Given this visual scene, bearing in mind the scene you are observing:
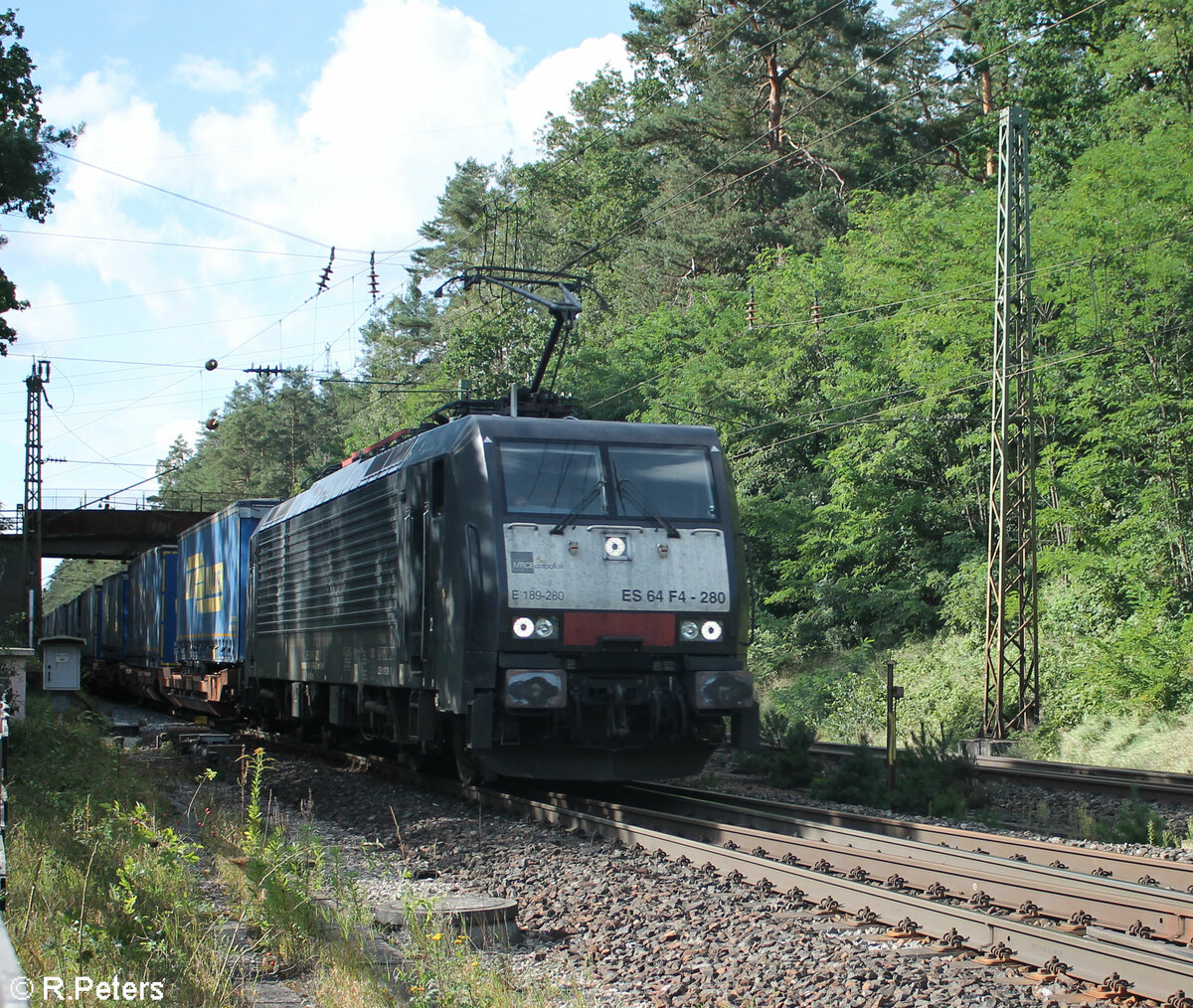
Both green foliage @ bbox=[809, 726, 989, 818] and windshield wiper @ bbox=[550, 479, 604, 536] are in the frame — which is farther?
green foliage @ bbox=[809, 726, 989, 818]

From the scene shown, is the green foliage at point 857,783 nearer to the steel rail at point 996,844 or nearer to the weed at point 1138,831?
the steel rail at point 996,844

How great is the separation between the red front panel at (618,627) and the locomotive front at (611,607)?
0.01 m

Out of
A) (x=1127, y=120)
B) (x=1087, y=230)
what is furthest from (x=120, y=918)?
(x=1127, y=120)

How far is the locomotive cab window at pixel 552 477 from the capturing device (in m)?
10.3

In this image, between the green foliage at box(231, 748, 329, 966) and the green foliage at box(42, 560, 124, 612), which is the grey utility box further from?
the green foliage at box(42, 560, 124, 612)

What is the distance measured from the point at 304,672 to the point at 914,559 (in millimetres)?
15059

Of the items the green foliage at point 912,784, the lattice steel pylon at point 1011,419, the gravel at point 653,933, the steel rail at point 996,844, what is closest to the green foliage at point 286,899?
the gravel at point 653,933

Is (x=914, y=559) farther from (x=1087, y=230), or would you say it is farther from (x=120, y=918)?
(x=120, y=918)

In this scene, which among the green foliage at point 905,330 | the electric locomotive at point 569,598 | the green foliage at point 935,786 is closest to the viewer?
the electric locomotive at point 569,598

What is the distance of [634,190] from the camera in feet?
172

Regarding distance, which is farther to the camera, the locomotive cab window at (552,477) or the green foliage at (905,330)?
the green foliage at (905,330)

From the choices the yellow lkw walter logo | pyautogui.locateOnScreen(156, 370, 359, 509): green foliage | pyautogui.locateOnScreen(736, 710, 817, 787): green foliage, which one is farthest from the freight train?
pyautogui.locateOnScreen(156, 370, 359, 509): green foliage

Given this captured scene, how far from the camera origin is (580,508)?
10383mm

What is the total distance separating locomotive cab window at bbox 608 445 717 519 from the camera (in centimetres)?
1062
